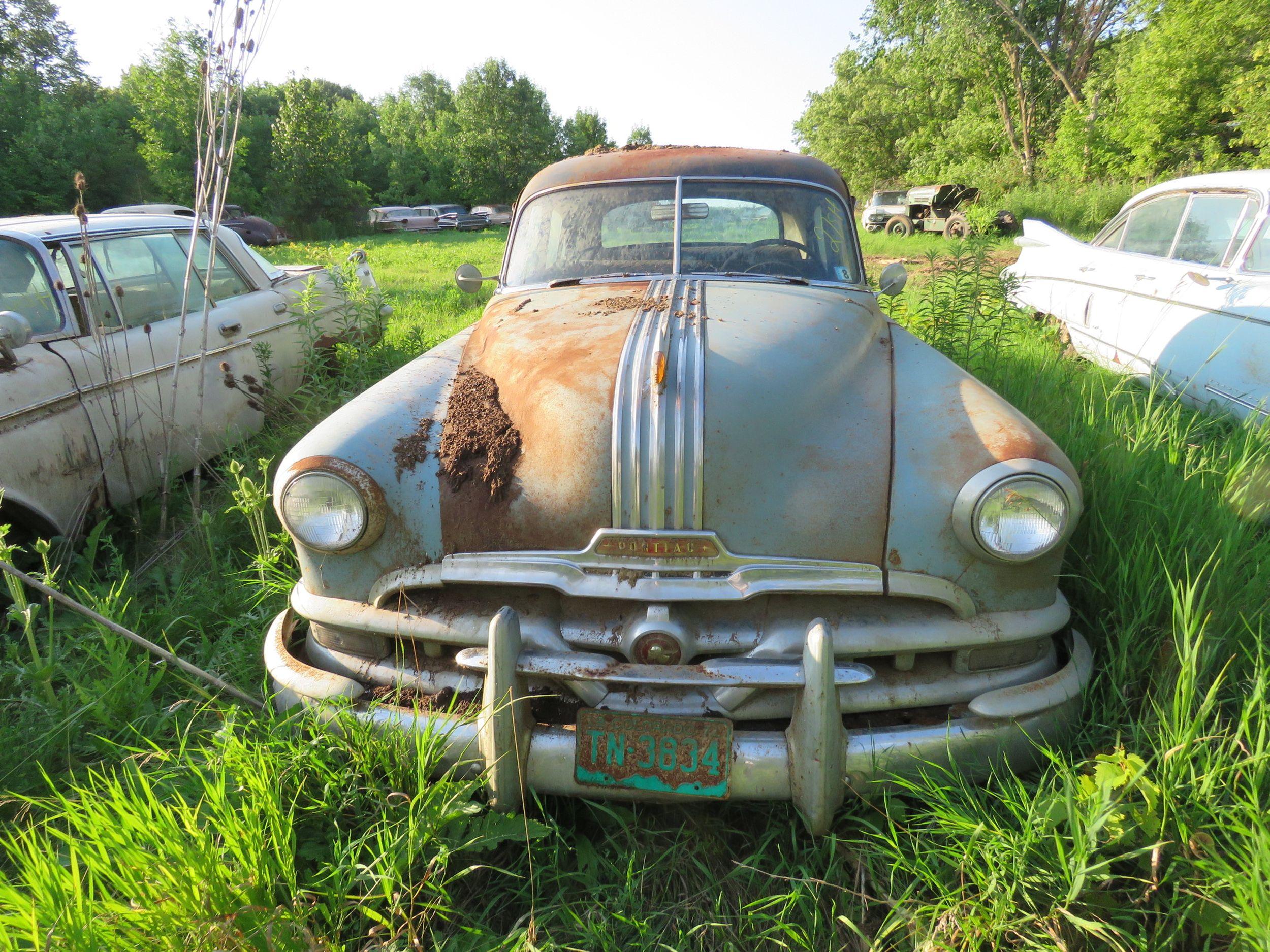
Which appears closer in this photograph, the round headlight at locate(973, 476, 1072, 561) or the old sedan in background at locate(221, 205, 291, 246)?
the round headlight at locate(973, 476, 1072, 561)

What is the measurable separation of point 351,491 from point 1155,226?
17.3ft

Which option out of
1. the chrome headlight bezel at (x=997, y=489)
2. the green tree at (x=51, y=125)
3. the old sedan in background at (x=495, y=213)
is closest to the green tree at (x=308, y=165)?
the green tree at (x=51, y=125)

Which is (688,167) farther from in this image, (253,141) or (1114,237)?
(253,141)

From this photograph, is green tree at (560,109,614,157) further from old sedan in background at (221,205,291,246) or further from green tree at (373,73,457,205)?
old sedan in background at (221,205,291,246)

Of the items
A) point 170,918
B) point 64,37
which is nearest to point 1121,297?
point 170,918

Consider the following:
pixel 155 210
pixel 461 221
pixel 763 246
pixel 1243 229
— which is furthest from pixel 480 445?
pixel 461 221

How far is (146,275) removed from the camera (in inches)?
155

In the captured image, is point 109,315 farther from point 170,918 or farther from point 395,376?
point 170,918

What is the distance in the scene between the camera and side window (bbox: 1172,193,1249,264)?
412cm

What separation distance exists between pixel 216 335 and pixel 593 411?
3017 mm

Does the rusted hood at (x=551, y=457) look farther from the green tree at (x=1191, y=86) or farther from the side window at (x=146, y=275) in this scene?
the green tree at (x=1191, y=86)

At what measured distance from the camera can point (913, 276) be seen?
10.6m

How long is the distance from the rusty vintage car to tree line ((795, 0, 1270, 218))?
1892cm

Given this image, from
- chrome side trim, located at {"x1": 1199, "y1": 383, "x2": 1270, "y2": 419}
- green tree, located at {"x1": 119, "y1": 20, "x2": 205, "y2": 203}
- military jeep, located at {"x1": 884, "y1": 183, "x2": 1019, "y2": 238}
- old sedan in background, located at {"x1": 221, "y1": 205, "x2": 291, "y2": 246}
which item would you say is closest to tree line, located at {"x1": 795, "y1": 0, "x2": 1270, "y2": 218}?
military jeep, located at {"x1": 884, "y1": 183, "x2": 1019, "y2": 238}
